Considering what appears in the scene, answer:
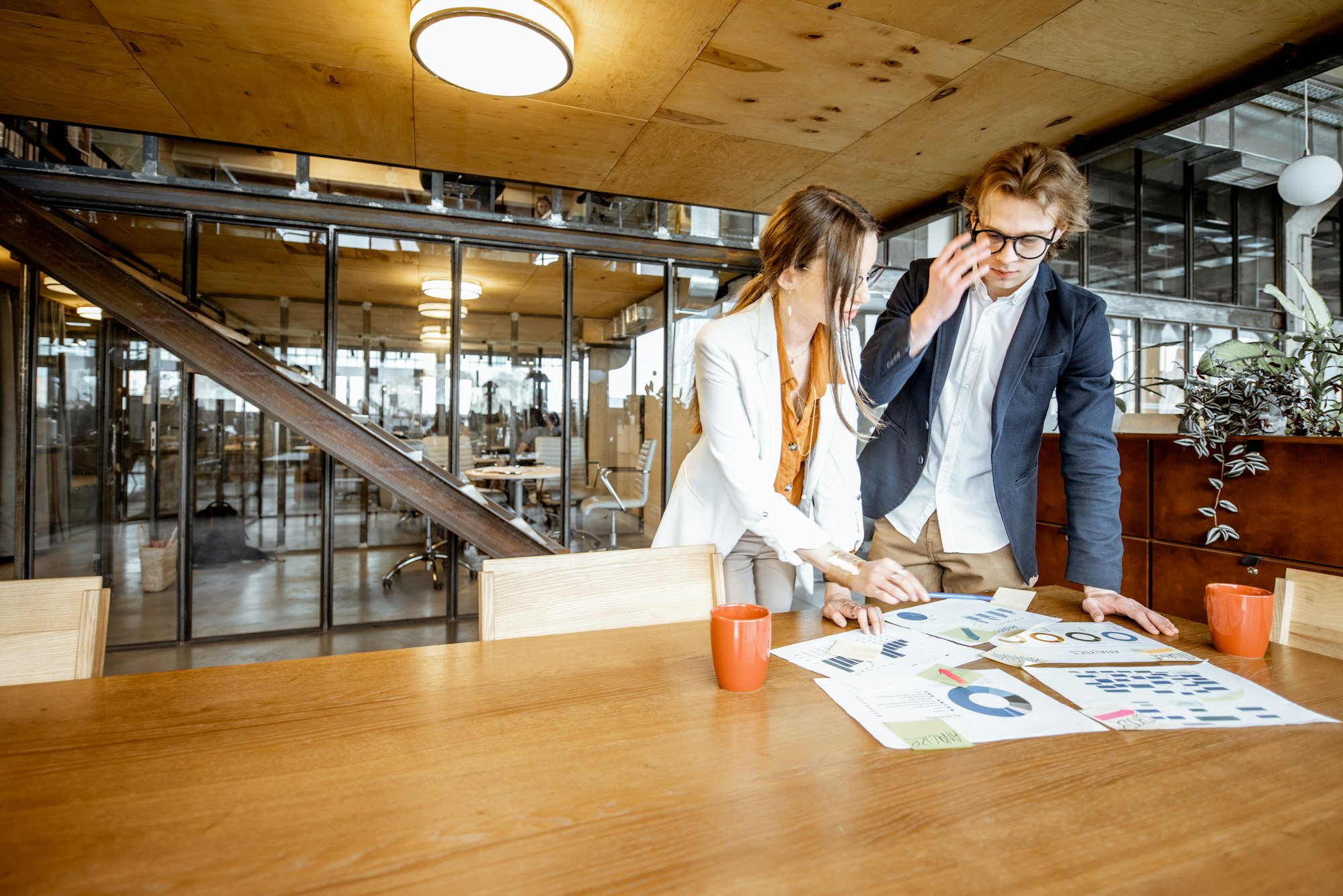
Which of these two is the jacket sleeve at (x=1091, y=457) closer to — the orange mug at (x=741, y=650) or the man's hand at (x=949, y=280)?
the man's hand at (x=949, y=280)

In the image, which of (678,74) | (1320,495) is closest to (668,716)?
(678,74)

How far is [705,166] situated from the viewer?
3838mm

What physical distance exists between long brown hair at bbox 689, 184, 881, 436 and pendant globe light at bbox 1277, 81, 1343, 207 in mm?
6454

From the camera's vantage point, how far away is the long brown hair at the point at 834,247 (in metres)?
1.70

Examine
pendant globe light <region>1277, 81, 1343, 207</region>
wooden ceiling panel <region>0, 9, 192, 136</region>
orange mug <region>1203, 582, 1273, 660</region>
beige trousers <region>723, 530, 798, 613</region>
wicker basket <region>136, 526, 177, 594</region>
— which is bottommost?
wicker basket <region>136, 526, 177, 594</region>

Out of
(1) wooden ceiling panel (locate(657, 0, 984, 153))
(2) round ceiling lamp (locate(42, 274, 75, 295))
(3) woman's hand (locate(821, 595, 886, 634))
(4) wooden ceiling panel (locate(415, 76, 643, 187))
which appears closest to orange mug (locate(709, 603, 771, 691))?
(3) woman's hand (locate(821, 595, 886, 634))

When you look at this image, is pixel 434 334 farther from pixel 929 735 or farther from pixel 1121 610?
pixel 929 735

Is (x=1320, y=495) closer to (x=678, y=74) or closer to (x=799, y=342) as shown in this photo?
(x=799, y=342)

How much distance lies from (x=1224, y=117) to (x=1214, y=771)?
9532 millimetres

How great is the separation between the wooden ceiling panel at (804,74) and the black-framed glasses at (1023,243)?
1.33 meters

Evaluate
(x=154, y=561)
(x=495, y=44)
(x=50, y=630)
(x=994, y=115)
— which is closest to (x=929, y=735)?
(x=50, y=630)

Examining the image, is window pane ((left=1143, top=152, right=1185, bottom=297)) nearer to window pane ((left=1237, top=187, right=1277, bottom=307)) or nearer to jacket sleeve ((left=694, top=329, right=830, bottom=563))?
window pane ((left=1237, top=187, right=1277, bottom=307))

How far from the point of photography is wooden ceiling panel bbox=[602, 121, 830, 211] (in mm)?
3482

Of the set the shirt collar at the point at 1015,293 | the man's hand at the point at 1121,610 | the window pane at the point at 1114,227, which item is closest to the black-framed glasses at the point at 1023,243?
the shirt collar at the point at 1015,293
